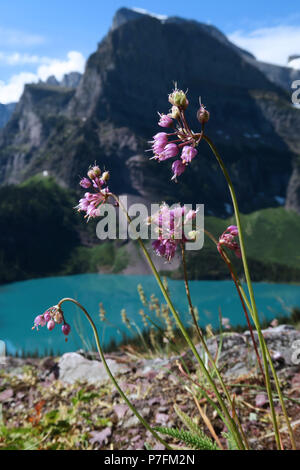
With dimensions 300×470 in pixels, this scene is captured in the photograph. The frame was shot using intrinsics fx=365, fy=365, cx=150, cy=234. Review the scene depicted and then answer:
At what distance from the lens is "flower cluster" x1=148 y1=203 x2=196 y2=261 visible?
5.23ft

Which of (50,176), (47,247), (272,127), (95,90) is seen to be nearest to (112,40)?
(95,90)

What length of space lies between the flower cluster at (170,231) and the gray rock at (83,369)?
10.7ft

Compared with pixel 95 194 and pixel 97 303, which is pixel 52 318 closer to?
pixel 95 194

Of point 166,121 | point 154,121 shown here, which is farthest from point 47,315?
point 154,121

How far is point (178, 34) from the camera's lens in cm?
15338

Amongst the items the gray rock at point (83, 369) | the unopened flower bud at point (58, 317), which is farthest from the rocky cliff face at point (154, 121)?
the unopened flower bud at point (58, 317)

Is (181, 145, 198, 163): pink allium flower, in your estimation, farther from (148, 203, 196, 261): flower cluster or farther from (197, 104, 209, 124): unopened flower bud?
(148, 203, 196, 261): flower cluster

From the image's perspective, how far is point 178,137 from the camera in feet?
5.09

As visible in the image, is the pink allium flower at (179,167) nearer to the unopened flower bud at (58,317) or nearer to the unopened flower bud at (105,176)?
the unopened flower bud at (105,176)

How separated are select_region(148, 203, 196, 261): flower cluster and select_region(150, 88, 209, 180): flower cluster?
198 millimetres

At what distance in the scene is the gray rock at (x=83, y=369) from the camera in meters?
4.58

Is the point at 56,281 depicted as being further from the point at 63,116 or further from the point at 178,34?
the point at 178,34

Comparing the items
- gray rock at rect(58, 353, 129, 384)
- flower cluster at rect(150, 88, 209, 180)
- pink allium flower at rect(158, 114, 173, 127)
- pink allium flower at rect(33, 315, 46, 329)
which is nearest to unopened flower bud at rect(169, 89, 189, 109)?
flower cluster at rect(150, 88, 209, 180)

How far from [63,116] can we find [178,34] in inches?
2372
